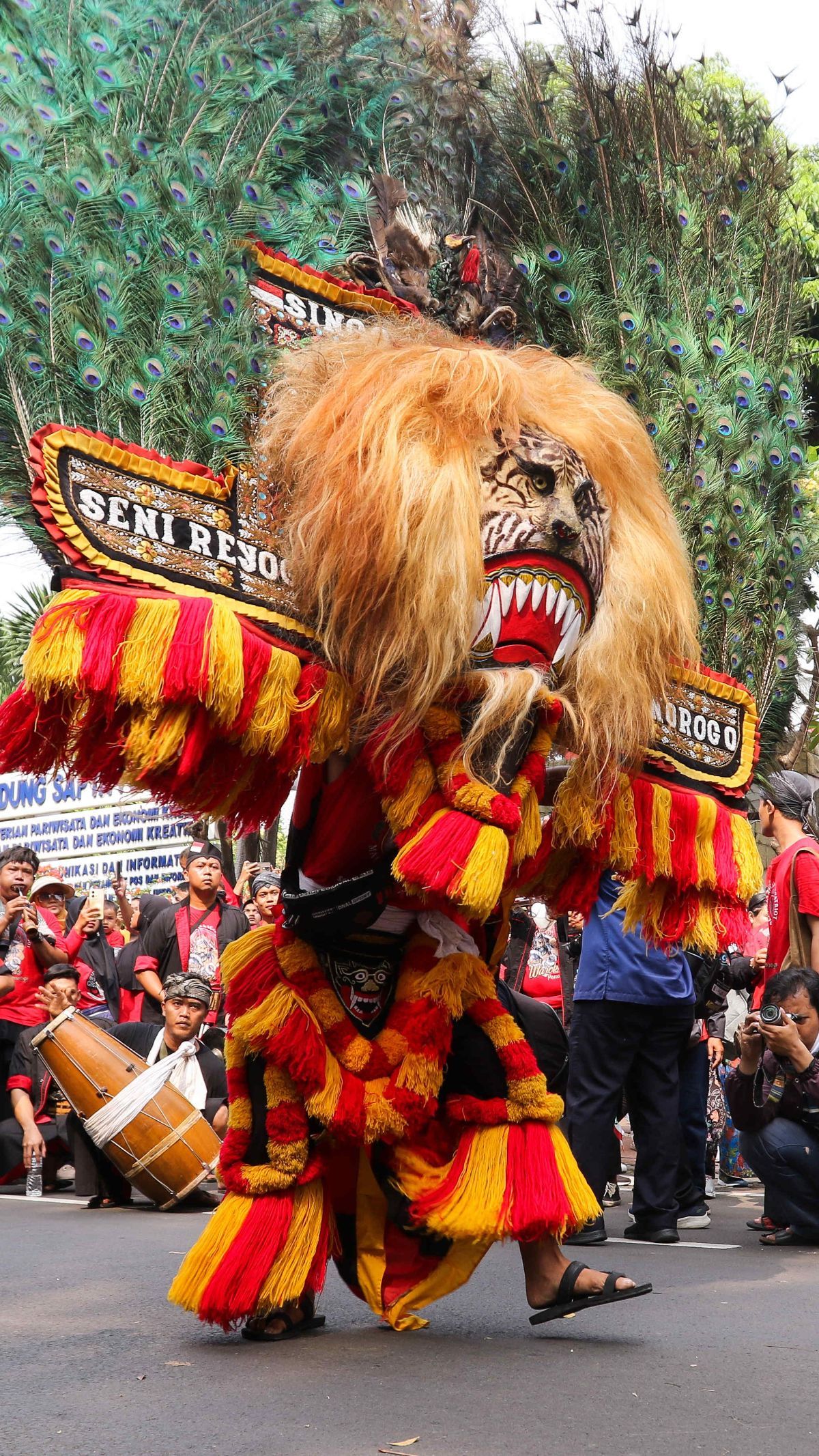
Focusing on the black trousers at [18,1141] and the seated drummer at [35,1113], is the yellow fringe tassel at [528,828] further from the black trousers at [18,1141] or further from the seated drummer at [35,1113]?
the black trousers at [18,1141]

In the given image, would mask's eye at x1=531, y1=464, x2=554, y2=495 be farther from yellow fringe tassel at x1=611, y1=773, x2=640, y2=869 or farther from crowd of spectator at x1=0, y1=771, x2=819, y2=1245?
crowd of spectator at x1=0, y1=771, x2=819, y2=1245

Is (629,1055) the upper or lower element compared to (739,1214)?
upper

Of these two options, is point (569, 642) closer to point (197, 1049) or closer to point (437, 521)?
point (437, 521)

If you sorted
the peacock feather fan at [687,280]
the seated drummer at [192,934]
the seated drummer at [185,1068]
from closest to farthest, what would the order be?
the seated drummer at [185,1068] → the seated drummer at [192,934] → the peacock feather fan at [687,280]

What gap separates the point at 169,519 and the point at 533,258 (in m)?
9.98

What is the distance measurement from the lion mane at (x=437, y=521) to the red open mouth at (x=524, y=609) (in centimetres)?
6

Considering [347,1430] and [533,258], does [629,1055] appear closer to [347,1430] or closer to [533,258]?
[347,1430]

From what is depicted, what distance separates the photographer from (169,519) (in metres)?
2.96

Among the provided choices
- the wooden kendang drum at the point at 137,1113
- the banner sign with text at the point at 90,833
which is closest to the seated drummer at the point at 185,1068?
the wooden kendang drum at the point at 137,1113

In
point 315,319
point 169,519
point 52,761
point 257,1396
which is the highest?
point 315,319

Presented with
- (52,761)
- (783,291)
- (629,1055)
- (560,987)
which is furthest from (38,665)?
(783,291)

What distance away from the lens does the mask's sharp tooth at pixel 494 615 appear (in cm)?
296

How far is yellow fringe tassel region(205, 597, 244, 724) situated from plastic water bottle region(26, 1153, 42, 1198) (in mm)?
4614

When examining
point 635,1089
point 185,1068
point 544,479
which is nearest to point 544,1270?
point 544,479
